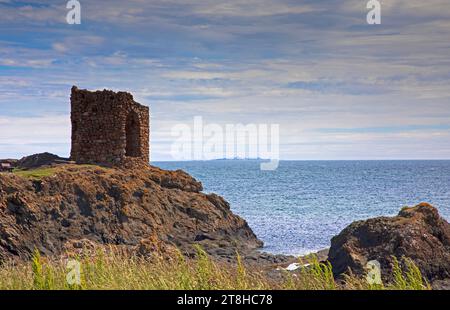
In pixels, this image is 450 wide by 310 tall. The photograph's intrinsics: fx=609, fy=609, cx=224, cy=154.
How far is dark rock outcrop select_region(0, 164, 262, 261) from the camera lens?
23953 millimetres

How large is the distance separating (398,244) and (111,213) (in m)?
13.3

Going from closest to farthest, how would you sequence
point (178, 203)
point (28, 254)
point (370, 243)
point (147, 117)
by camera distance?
point (370, 243)
point (28, 254)
point (178, 203)
point (147, 117)

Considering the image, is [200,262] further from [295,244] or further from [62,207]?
[295,244]

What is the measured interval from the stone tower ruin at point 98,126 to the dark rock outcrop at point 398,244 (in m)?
14.0

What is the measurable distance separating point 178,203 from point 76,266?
18.3m

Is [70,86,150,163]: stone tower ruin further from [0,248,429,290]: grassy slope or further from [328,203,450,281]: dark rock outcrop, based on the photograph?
[0,248,429,290]: grassy slope

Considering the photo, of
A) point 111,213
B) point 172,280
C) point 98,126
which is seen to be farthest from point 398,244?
point 98,126

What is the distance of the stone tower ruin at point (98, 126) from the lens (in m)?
30.5

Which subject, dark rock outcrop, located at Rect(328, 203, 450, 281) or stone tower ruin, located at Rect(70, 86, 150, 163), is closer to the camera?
dark rock outcrop, located at Rect(328, 203, 450, 281)

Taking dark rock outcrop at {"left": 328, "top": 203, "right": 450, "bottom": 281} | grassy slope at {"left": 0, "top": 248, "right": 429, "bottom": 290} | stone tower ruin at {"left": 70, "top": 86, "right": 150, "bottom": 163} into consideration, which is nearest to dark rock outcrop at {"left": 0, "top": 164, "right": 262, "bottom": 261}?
stone tower ruin at {"left": 70, "top": 86, "right": 150, "bottom": 163}

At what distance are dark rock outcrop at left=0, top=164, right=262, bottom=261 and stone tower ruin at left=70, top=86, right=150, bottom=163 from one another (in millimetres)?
1271

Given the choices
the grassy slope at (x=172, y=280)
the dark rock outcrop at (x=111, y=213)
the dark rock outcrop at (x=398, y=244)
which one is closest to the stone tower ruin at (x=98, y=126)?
the dark rock outcrop at (x=111, y=213)

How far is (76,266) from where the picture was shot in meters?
12.6
